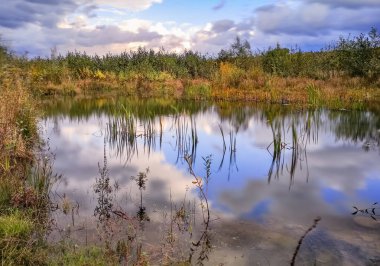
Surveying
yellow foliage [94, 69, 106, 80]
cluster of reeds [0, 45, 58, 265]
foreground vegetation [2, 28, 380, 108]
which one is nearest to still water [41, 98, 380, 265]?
cluster of reeds [0, 45, 58, 265]

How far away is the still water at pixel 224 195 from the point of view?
5391mm

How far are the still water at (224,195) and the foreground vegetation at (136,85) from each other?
627mm

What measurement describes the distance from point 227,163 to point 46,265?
20.5 ft

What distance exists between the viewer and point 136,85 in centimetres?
3247

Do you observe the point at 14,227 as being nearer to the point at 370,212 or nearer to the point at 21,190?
the point at 21,190

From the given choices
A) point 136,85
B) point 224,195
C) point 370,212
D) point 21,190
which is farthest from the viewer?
point 136,85

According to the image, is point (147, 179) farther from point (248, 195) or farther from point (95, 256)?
point (95, 256)

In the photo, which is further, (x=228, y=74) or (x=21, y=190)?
(x=228, y=74)

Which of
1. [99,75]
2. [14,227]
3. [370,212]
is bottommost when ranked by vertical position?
[370,212]

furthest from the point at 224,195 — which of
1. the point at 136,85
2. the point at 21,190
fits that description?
the point at 136,85

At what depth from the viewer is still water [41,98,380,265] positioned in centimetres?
539

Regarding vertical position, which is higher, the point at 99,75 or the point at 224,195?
the point at 99,75

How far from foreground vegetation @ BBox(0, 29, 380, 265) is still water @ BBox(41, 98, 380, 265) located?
0.63 metres

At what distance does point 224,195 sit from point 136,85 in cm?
2554
